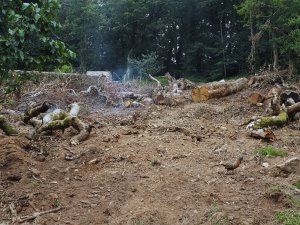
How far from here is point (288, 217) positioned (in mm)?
3037

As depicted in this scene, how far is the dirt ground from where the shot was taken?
10.6ft

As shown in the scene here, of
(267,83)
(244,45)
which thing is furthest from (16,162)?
(244,45)

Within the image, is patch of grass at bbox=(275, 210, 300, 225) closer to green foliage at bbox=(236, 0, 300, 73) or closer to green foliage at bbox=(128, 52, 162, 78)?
green foliage at bbox=(236, 0, 300, 73)

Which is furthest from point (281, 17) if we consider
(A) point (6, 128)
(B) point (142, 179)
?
(B) point (142, 179)

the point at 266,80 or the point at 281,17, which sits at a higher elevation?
the point at 281,17

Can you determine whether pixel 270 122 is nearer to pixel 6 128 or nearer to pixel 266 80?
pixel 6 128

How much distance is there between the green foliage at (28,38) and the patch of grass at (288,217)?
2645 millimetres

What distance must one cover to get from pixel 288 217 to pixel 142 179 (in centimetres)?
153

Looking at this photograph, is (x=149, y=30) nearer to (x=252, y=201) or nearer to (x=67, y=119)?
(x=67, y=119)

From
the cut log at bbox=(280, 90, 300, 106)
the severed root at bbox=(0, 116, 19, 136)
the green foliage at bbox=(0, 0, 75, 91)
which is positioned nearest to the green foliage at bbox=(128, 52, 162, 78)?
the cut log at bbox=(280, 90, 300, 106)

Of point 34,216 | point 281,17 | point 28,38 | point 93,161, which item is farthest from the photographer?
point 281,17

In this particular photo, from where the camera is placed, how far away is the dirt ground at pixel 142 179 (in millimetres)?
3225

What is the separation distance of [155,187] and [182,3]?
26413 mm

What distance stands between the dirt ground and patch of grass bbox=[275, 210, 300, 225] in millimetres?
71
